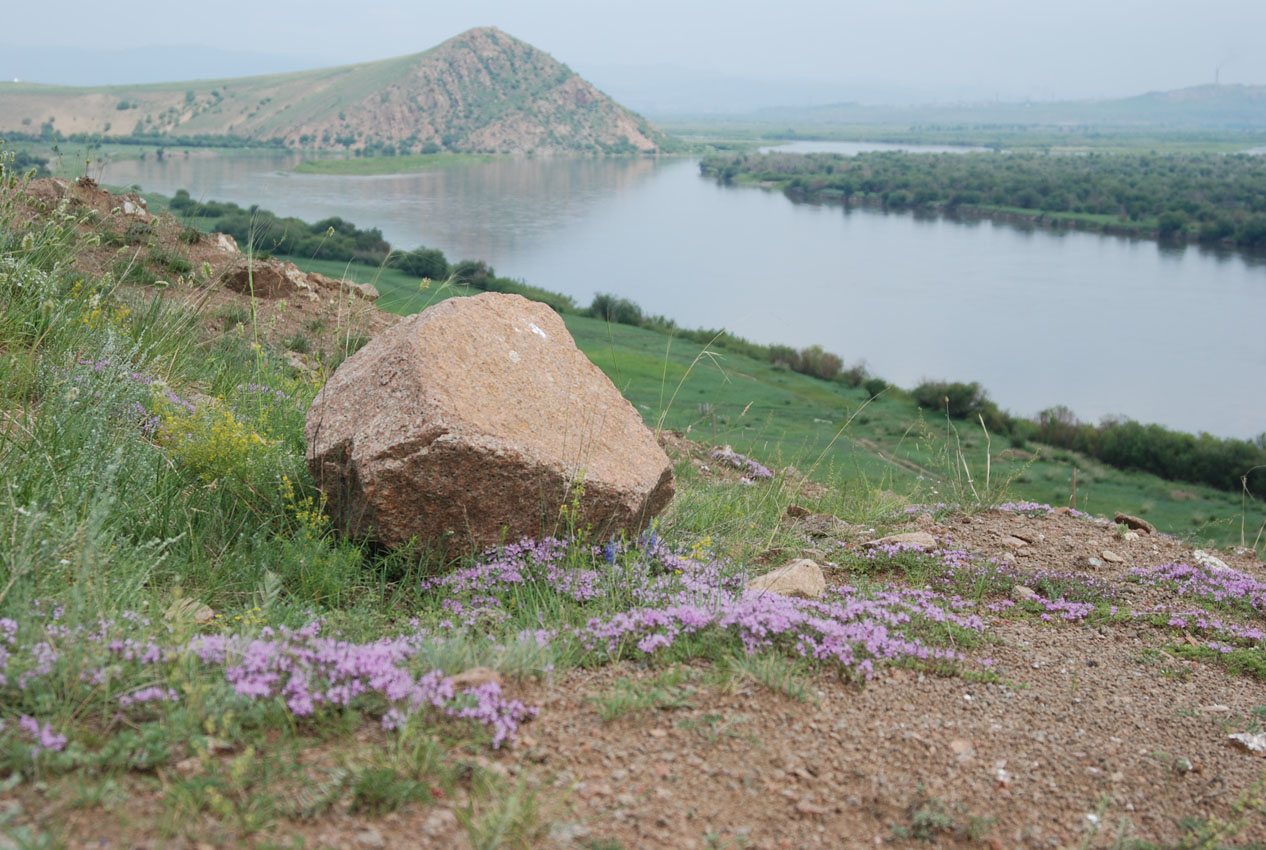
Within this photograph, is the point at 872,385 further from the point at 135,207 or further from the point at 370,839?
the point at 370,839

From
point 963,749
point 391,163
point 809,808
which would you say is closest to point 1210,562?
point 963,749

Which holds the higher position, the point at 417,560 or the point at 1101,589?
the point at 417,560

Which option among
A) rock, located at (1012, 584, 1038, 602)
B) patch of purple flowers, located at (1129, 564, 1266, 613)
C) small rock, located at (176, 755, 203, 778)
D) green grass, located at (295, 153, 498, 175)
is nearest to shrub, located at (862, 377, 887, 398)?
patch of purple flowers, located at (1129, 564, 1266, 613)

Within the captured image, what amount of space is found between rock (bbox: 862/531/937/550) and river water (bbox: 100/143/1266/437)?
30621mm

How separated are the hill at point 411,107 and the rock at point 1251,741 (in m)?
129

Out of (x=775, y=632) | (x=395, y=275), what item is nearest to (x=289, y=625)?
(x=775, y=632)

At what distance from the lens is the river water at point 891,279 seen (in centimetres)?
4950

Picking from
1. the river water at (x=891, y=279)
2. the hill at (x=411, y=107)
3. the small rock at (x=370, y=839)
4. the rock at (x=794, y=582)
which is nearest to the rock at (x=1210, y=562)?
the rock at (x=794, y=582)

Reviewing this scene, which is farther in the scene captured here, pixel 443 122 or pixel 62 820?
pixel 443 122

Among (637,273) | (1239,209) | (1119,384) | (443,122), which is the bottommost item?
(1119,384)

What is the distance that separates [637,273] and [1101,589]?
219 feet

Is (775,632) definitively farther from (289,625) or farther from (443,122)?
(443,122)

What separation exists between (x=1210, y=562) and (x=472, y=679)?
4978 millimetres

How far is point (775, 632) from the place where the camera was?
11.3 feet
